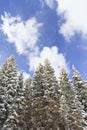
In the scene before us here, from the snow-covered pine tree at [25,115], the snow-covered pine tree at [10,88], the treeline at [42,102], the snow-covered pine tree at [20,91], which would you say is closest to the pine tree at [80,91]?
the treeline at [42,102]

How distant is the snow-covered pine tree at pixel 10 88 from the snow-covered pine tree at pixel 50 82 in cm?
690

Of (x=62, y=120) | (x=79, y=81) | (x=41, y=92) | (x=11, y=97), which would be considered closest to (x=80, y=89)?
(x=79, y=81)

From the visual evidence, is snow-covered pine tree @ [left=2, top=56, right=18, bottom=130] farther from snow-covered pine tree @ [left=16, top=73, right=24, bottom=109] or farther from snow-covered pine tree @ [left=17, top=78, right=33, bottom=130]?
snow-covered pine tree @ [left=16, top=73, right=24, bottom=109]

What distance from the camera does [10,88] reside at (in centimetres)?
5647

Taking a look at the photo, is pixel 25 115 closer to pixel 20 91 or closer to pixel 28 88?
pixel 20 91

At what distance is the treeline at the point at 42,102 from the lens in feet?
174

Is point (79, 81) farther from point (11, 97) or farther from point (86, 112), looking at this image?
point (11, 97)

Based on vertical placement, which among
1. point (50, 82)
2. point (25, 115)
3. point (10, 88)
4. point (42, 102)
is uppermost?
point (50, 82)

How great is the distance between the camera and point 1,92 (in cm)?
5516

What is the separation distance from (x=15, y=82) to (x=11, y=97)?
407cm

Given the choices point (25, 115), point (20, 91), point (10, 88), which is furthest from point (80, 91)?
point (10, 88)

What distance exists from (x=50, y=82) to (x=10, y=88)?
34.0 ft

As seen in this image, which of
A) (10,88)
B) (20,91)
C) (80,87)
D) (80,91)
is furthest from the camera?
(80,87)

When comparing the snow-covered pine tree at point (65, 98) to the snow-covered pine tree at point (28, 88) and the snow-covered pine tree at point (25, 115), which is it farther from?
the snow-covered pine tree at point (28, 88)
